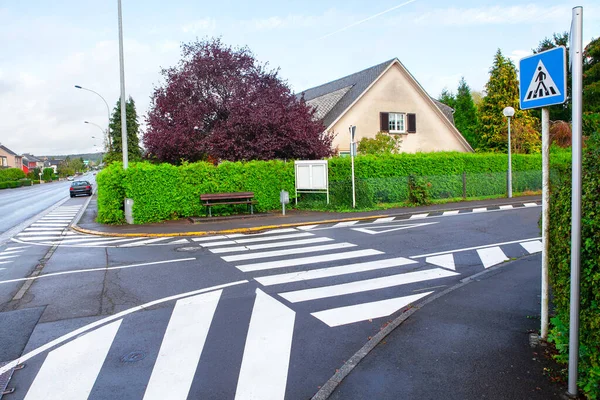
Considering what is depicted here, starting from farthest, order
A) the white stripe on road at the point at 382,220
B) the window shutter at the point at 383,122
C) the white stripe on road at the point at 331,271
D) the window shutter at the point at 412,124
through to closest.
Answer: the window shutter at the point at 412,124, the window shutter at the point at 383,122, the white stripe on road at the point at 382,220, the white stripe on road at the point at 331,271

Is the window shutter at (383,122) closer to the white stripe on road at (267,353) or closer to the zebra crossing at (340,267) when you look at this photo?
the zebra crossing at (340,267)

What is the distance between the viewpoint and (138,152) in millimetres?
61312

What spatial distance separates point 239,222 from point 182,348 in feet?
38.6

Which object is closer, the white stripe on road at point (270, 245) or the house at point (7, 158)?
the white stripe on road at point (270, 245)

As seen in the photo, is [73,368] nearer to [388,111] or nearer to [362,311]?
[362,311]

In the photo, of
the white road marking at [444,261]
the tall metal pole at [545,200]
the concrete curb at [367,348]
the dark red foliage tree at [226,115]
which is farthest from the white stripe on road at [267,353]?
the dark red foliage tree at [226,115]

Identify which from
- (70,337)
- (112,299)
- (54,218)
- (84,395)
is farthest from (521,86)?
(54,218)

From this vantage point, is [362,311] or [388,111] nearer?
[362,311]

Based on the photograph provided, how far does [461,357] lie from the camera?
4395mm

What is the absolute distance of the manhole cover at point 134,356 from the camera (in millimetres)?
4678

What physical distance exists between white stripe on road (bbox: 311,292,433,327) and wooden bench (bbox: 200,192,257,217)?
39.4ft

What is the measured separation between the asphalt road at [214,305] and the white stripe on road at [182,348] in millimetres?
18

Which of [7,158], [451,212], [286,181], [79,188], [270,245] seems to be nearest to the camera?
[270,245]

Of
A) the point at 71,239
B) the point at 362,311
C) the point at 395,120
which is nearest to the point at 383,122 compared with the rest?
the point at 395,120
